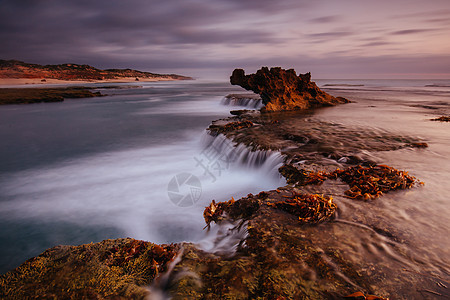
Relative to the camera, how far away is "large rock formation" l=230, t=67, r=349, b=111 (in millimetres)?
17391

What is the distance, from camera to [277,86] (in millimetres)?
17750

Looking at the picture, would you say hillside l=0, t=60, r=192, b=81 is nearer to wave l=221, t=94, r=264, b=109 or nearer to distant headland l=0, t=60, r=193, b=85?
distant headland l=0, t=60, r=193, b=85

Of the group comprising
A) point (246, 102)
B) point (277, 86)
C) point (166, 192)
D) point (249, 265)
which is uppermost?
point (277, 86)

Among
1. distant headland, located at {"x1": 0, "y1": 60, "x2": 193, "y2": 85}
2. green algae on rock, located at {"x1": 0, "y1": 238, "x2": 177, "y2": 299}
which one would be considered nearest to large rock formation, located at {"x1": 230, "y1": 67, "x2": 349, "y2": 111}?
green algae on rock, located at {"x1": 0, "y1": 238, "x2": 177, "y2": 299}

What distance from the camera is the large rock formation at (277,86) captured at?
17391 mm

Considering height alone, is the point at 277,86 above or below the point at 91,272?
above

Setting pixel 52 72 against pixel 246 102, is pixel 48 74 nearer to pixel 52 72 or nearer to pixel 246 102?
pixel 52 72

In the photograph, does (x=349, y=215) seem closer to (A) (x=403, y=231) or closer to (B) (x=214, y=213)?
(A) (x=403, y=231)

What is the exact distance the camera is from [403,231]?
3.26 metres

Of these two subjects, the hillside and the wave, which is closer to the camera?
the wave

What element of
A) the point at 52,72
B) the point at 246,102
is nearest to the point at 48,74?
the point at 52,72

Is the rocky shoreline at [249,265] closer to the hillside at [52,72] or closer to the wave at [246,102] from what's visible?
the wave at [246,102]

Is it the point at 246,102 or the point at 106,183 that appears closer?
the point at 106,183

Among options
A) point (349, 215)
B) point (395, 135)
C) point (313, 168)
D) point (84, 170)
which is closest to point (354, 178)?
point (313, 168)
